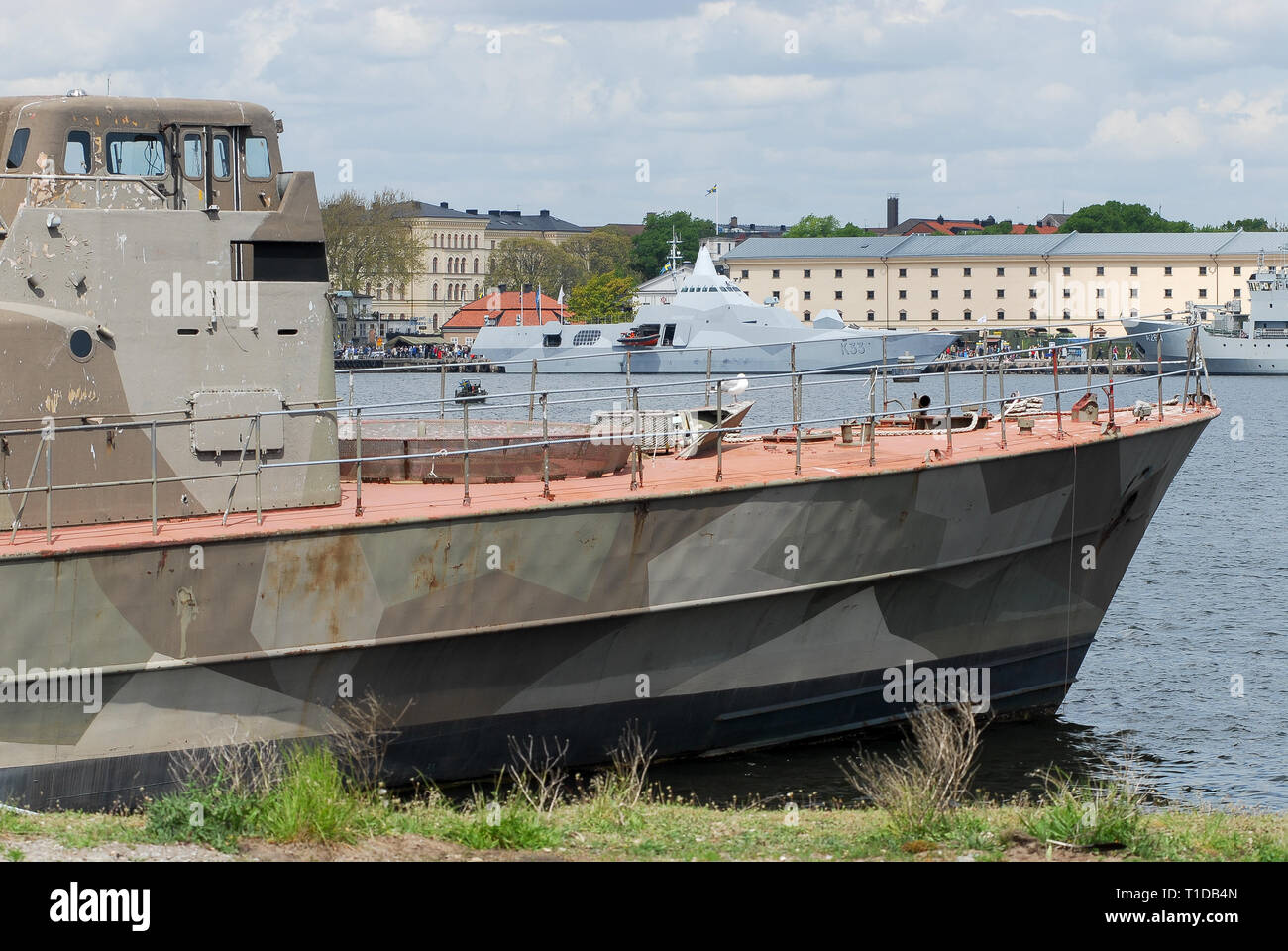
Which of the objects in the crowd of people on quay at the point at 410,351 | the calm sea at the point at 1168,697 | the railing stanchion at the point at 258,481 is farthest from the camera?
the crowd of people on quay at the point at 410,351

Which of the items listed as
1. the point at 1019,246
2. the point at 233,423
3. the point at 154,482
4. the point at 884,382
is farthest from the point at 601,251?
the point at 154,482

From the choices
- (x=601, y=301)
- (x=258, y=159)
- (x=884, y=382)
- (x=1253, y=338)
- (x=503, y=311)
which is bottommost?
(x=884, y=382)

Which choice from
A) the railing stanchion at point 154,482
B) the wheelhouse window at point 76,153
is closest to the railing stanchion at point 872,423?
the railing stanchion at point 154,482

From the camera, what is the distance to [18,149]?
40.0 ft

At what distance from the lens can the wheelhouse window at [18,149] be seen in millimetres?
12141

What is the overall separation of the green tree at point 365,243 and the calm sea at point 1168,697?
234 ft

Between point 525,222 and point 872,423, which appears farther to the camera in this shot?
point 525,222

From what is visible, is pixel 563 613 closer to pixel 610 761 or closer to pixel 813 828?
pixel 610 761

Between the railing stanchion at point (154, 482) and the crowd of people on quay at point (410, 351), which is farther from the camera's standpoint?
the crowd of people on quay at point (410, 351)

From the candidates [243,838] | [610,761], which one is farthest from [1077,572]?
[243,838]

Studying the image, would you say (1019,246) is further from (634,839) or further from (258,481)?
(634,839)

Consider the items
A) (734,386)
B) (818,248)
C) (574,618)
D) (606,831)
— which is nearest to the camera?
(606,831)

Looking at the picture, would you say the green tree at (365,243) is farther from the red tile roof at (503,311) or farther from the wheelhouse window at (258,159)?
the wheelhouse window at (258,159)

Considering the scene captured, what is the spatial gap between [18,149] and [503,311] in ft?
378
